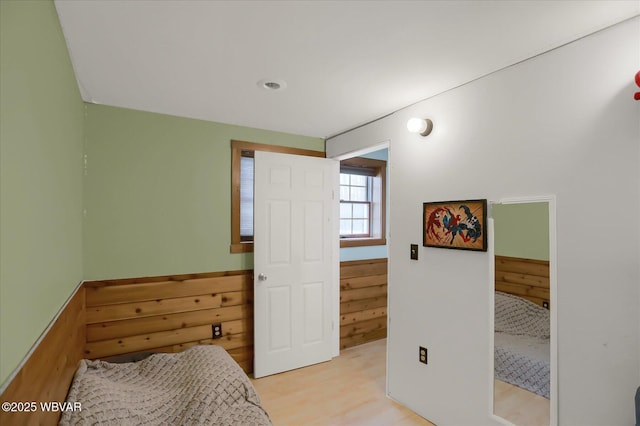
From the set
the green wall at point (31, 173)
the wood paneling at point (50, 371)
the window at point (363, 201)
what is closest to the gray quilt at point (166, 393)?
the wood paneling at point (50, 371)

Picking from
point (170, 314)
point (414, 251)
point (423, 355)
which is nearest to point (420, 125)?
point (414, 251)

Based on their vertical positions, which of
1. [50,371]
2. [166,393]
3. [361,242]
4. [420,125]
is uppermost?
[420,125]

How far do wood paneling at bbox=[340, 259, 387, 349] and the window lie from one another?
362 millimetres

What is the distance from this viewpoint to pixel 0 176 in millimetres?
815

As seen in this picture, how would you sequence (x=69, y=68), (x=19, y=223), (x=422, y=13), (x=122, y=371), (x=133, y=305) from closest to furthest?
1. (x=19, y=223)
2. (x=422, y=13)
3. (x=69, y=68)
4. (x=122, y=371)
5. (x=133, y=305)

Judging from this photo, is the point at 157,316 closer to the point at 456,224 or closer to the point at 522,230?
the point at 456,224

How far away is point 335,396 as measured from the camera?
9.12 feet

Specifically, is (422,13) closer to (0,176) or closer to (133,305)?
(0,176)

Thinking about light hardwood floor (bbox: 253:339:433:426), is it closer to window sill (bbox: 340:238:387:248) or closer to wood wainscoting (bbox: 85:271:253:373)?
wood wainscoting (bbox: 85:271:253:373)

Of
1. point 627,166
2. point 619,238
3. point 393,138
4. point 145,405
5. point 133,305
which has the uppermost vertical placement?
point 393,138

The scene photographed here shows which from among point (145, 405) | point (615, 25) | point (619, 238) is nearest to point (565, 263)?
point (619, 238)

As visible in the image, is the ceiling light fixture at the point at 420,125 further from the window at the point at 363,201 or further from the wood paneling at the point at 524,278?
the window at the point at 363,201

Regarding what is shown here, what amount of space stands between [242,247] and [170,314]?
0.84 m

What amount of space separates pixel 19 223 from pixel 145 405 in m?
1.40
